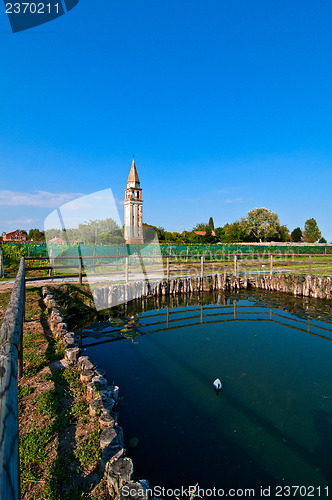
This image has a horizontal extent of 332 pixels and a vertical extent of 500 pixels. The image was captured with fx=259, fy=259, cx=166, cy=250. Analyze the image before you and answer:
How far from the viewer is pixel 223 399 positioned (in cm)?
455

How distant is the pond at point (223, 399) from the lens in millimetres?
3227

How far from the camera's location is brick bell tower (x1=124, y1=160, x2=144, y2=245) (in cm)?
5025

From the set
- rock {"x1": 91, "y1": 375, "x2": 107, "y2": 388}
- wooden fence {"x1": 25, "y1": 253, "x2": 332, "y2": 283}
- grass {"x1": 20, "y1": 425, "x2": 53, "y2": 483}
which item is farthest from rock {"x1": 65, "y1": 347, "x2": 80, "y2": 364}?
wooden fence {"x1": 25, "y1": 253, "x2": 332, "y2": 283}

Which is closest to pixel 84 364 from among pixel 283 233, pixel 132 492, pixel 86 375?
pixel 86 375

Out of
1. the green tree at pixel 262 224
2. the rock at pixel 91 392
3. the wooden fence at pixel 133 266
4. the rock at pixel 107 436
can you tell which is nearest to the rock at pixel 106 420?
the rock at pixel 107 436

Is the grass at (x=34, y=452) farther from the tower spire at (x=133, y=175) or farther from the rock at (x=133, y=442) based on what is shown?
the tower spire at (x=133, y=175)

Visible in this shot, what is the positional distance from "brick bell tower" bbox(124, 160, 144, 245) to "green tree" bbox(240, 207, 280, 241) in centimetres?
2698

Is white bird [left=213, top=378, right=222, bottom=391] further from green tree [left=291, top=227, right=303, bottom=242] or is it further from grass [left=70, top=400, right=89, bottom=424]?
green tree [left=291, top=227, right=303, bottom=242]

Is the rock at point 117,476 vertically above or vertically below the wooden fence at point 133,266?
below

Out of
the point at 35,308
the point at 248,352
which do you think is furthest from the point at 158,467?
the point at 35,308

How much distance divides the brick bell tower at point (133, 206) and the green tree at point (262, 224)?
88.5ft

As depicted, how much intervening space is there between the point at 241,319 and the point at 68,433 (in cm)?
767

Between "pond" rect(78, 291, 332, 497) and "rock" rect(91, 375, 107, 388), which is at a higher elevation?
"rock" rect(91, 375, 107, 388)

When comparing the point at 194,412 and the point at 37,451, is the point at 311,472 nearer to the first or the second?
the point at 194,412
